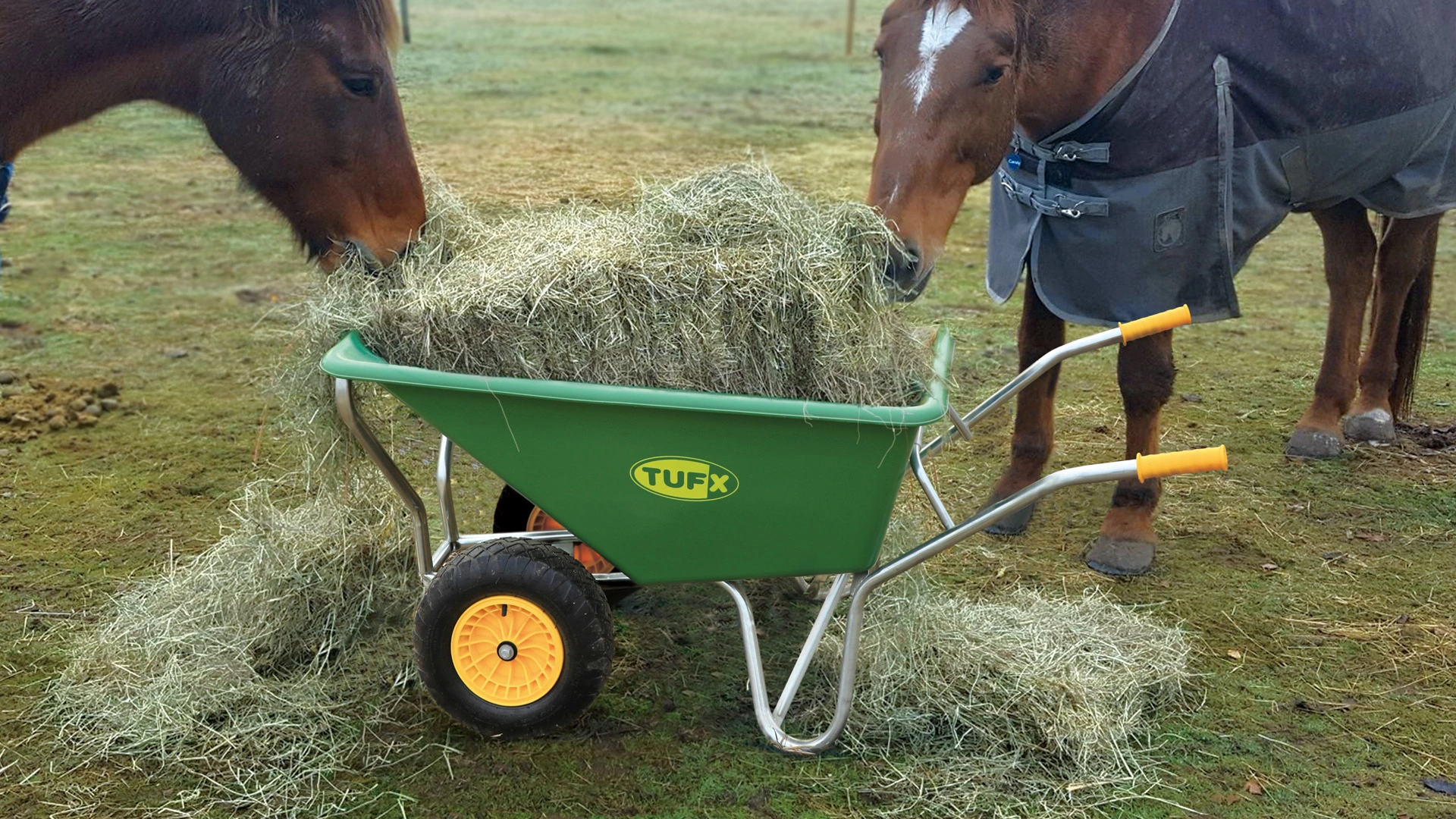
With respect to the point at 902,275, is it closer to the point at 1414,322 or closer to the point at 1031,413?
the point at 1031,413

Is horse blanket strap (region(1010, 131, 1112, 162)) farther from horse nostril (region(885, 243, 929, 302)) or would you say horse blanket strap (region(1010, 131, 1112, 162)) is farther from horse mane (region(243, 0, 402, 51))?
horse mane (region(243, 0, 402, 51))

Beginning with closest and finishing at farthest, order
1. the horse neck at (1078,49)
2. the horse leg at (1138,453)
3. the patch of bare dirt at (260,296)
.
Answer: the horse neck at (1078,49) < the horse leg at (1138,453) < the patch of bare dirt at (260,296)

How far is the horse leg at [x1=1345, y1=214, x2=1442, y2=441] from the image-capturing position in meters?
4.13

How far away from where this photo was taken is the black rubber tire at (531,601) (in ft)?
7.91

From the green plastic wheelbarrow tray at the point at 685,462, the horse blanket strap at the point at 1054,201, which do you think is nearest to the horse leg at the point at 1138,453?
the horse blanket strap at the point at 1054,201

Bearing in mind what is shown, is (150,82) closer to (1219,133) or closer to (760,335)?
(760,335)

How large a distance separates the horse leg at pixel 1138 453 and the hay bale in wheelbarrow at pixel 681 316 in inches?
46.4

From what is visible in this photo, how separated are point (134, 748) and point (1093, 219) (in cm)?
260

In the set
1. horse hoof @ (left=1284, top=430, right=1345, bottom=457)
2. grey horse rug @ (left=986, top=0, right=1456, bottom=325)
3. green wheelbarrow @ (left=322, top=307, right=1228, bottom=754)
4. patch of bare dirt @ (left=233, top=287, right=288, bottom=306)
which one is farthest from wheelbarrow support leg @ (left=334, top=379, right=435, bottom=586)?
patch of bare dirt @ (left=233, top=287, right=288, bottom=306)

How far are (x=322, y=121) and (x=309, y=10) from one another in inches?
9.3

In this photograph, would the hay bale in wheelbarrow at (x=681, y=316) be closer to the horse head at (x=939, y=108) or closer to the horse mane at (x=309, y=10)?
the horse head at (x=939, y=108)

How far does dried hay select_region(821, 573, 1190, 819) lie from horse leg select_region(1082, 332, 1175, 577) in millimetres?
511

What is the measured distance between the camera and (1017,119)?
3.16 meters

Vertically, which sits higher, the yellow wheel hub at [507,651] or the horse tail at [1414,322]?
the horse tail at [1414,322]
